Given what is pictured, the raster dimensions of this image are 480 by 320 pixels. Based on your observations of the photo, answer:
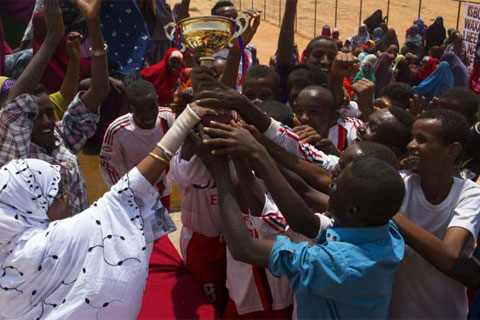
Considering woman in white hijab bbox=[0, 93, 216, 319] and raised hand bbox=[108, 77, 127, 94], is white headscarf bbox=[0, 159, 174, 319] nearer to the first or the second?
woman in white hijab bbox=[0, 93, 216, 319]

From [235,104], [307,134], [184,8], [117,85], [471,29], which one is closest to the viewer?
[235,104]

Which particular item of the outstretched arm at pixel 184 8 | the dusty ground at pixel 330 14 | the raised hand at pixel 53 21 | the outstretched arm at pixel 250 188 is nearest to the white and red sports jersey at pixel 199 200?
the outstretched arm at pixel 250 188

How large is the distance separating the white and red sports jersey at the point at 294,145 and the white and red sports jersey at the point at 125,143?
1.53 m

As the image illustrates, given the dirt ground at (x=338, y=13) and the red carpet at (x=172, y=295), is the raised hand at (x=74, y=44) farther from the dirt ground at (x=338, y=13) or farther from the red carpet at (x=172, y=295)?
the dirt ground at (x=338, y=13)

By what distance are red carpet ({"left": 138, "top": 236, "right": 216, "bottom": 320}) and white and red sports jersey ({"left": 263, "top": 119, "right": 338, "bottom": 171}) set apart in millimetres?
1310

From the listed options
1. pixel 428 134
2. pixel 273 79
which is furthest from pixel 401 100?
pixel 428 134

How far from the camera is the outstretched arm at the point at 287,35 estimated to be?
4371 mm

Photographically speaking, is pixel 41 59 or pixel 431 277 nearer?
pixel 431 277

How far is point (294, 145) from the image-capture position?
2.81m

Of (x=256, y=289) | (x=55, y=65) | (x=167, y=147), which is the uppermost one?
(x=167, y=147)

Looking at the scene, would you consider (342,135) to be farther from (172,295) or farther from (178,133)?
(178,133)

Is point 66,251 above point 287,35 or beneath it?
beneath

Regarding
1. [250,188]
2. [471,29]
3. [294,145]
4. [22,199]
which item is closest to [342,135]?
[294,145]

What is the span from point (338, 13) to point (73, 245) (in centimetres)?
2968
